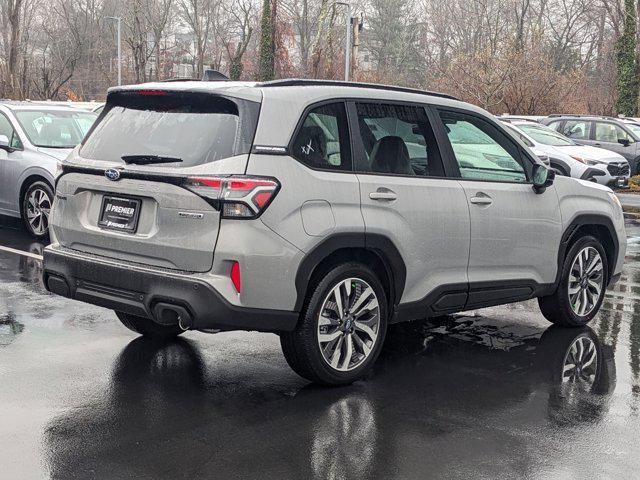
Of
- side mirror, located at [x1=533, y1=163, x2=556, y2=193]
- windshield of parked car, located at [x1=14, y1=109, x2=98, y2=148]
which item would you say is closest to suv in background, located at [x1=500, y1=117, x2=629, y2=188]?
windshield of parked car, located at [x1=14, y1=109, x2=98, y2=148]

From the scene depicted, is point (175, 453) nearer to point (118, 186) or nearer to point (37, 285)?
point (118, 186)

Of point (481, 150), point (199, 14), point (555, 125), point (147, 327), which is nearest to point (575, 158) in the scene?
point (555, 125)

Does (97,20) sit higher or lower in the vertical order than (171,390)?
higher

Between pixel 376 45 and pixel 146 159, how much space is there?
243 feet

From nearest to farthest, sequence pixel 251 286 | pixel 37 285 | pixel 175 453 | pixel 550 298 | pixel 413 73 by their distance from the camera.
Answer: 1. pixel 175 453
2. pixel 251 286
3. pixel 550 298
4. pixel 37 285
5. pixel 413 73

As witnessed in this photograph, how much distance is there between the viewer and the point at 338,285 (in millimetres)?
5617

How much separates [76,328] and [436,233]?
274 centimetres

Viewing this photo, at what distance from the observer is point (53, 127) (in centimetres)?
1251

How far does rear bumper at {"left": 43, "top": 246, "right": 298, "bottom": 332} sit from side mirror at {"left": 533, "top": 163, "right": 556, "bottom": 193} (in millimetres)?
2467

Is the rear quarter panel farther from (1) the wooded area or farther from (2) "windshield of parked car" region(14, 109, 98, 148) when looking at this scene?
(1) the wooded area

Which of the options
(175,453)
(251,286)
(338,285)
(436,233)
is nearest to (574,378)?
(436,233)

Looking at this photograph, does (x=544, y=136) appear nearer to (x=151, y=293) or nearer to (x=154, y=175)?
(x=154, y=175)

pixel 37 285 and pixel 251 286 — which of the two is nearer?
pixel 251 286

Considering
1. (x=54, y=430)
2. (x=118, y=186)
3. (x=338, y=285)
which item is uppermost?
(x=118, y=186)
